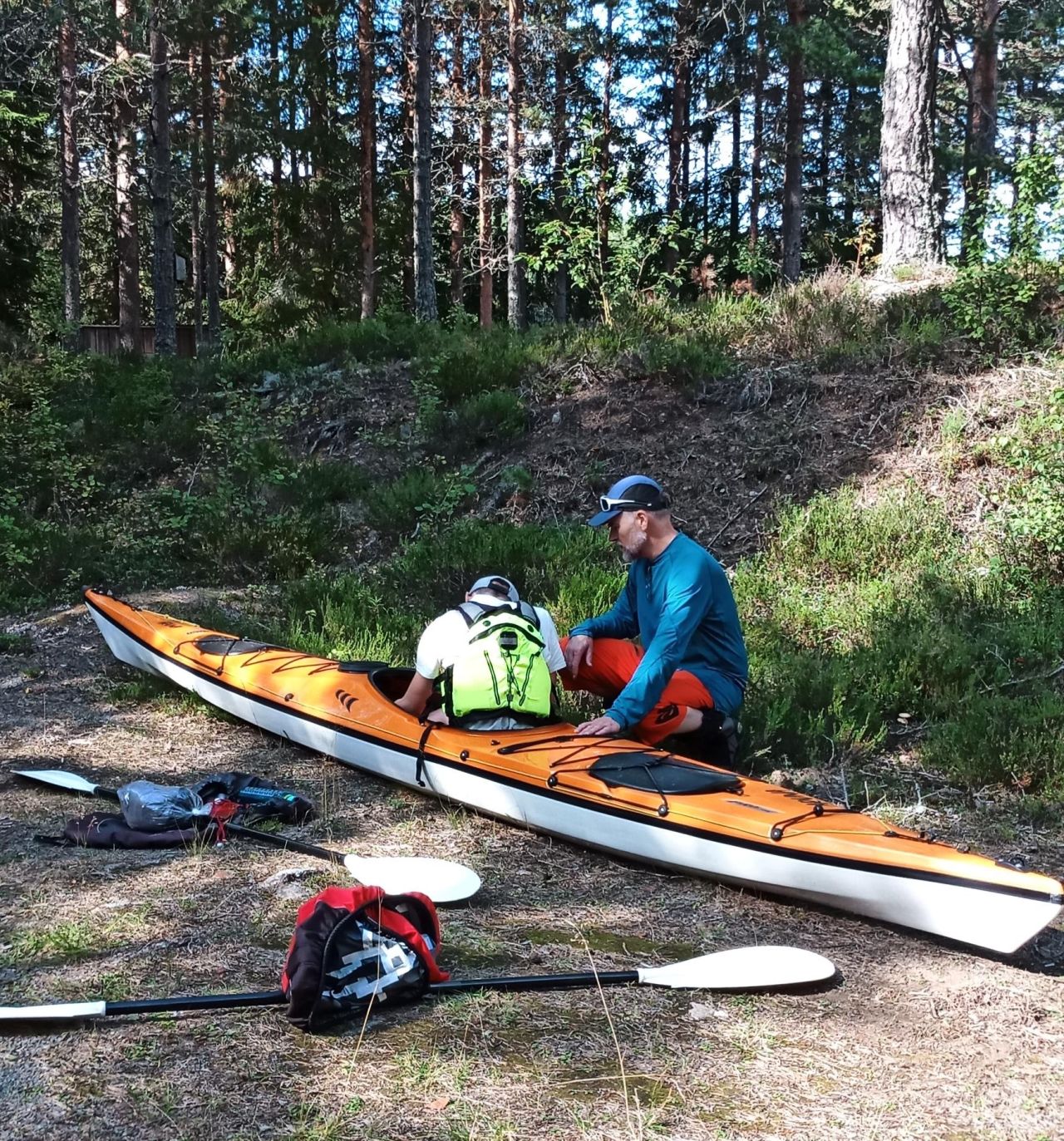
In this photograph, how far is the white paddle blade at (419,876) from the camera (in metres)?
3.49

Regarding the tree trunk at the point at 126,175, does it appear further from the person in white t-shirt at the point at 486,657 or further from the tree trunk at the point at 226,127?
the person in white t-shirt at the point at 486,657

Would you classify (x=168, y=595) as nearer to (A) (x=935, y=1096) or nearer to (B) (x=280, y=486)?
(B) (x=280, y=486)

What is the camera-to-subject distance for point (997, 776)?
15.2 feet

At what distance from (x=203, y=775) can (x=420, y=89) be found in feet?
35.4

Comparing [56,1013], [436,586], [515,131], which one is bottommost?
[56,1013]

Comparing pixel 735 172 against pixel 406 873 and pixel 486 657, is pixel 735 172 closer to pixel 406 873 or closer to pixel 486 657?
pixel 486 657

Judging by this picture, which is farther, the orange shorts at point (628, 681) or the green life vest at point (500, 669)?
the orange shorts at point (628, 681)

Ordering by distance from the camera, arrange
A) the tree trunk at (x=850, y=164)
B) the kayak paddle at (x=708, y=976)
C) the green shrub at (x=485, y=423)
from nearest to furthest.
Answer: the kayak paddle at (x=708, y=976), the green shrub at (x=485, y=423), the tree trunk at (x=850, y=164)

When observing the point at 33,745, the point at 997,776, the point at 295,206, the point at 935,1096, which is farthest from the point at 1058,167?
the point at 295,206

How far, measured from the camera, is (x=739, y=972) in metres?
2.90

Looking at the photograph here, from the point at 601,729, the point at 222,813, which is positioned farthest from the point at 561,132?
the point at 222,813

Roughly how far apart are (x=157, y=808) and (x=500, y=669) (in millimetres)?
1545


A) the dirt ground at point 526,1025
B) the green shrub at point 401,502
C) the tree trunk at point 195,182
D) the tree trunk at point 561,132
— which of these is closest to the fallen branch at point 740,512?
the green shrub at point 401,502

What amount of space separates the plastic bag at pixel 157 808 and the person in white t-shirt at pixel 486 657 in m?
1.13
